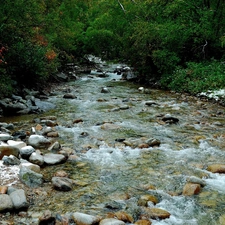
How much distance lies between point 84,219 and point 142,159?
2.28 m

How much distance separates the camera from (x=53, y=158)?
5.09 metres

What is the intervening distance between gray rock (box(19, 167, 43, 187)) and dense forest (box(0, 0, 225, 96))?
18.1ft

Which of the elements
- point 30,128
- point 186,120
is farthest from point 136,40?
point 30,128

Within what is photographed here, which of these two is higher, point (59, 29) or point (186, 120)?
point (59, 29)

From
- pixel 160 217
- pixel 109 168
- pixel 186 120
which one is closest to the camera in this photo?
pixel 160 217

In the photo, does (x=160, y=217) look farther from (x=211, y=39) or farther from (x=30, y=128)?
(x=211, y=39)

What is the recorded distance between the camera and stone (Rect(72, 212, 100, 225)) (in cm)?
325

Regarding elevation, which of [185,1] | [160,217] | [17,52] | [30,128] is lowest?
[30,128]

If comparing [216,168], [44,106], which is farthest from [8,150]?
[44,106]

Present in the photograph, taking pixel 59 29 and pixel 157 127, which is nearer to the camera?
pixel 157 127

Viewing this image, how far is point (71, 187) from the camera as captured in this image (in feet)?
13.7

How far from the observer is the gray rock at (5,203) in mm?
3400

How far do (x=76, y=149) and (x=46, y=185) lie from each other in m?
1.70

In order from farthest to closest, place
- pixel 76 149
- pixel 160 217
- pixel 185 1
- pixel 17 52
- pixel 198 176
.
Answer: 1. pixel 185 1
2. pixel 17 52
3. pixel 76 149
4. pixel 198 176
5. pixel 160 217
